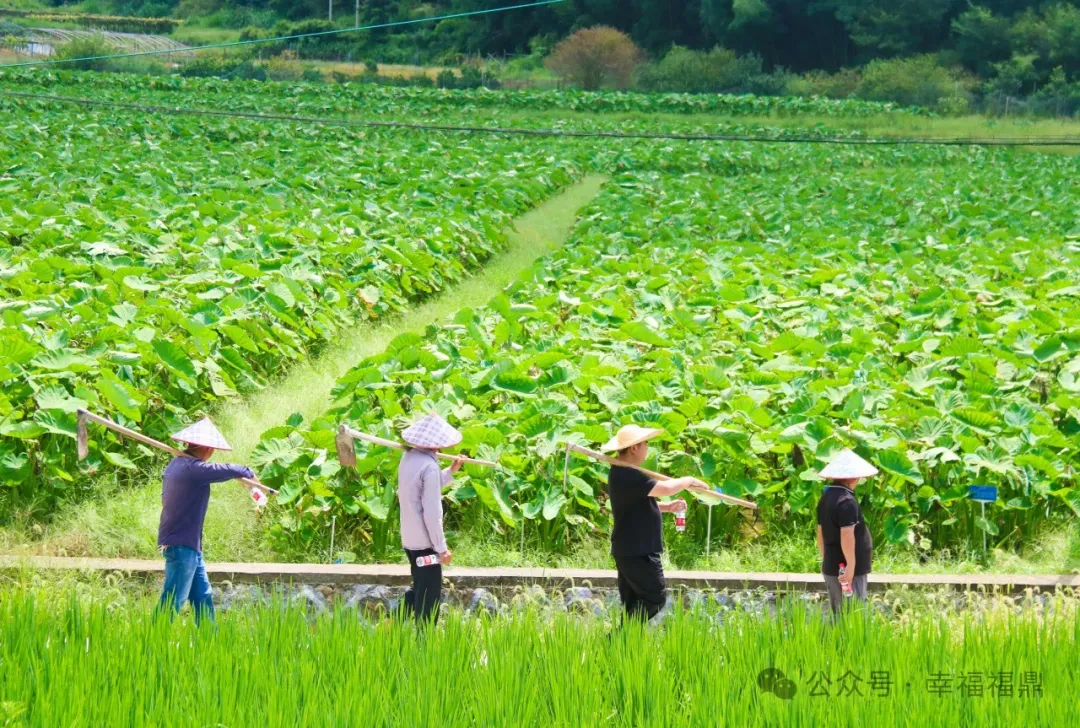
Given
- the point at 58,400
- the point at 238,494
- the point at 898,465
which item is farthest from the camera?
the point at 238,494

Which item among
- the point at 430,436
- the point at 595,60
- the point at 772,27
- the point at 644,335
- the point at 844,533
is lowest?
the point at 844,533

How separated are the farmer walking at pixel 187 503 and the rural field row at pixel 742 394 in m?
1.35

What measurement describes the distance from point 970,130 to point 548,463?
4488 cm

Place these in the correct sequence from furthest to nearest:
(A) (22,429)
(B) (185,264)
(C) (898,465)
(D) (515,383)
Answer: (B) (185,264), (D) (515,383), (A) (22,429), (C) (898,465)

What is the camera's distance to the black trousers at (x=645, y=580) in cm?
589

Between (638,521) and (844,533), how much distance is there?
3.25ft

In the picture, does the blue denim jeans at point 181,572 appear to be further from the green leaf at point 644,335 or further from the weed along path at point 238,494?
the green leaf at point 644,335

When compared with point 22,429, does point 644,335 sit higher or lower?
higher

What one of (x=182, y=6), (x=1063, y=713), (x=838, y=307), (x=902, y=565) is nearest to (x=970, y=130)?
(x=838, y=307)

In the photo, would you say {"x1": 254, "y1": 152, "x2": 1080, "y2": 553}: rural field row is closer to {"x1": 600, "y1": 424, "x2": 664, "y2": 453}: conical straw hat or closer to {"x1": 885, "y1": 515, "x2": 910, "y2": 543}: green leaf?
{"x1": 885, "y1": 515, "x2": 910, "y2": 543}: green leaf

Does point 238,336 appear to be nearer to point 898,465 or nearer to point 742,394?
point 742,394

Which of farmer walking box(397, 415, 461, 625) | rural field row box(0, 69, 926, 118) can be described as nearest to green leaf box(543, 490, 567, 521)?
farmer walking box(397, 415, 461, 625)

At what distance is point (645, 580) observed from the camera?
5.89 meters

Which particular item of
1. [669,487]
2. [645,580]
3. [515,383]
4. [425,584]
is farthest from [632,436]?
[515,383]
